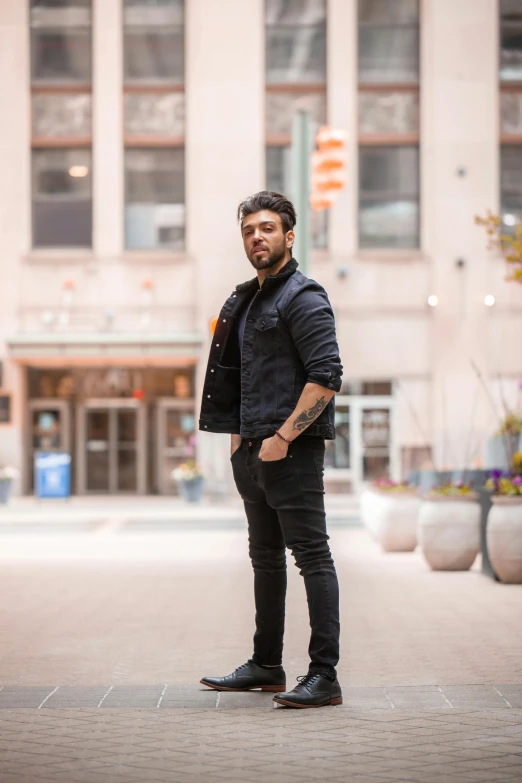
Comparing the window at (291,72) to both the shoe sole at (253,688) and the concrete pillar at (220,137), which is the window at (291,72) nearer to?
the concrete pillar at (220,137)

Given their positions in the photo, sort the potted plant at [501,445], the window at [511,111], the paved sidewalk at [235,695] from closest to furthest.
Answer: the paved sidewalk at [235,695] → the potted plant at [501,445] → the window at [511,111]

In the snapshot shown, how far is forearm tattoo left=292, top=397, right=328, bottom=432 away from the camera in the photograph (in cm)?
568

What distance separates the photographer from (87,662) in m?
7.13

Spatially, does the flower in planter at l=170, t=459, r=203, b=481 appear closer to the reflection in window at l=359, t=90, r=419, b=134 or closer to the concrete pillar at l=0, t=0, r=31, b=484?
the concrete pillar at l=0, t=0, r=31, b=484

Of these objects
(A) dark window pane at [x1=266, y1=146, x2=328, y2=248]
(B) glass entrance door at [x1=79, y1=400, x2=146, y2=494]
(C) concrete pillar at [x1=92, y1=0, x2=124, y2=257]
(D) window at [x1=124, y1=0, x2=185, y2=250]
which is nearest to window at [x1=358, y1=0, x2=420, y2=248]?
(A) dark window pane at [x1=266, y1=146, x2=328, y2=248]

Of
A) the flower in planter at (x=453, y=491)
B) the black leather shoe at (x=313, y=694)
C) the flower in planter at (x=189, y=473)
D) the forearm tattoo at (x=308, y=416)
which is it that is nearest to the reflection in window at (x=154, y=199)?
the flower in planter at (x=189, y=473)

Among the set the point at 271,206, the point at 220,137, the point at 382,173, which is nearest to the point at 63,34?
the point at 220,137

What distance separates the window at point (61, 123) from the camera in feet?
102

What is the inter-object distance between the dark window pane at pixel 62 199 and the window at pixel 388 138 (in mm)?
6421

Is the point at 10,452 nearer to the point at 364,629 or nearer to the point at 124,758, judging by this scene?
the point at 364,629

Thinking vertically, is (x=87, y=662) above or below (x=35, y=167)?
below

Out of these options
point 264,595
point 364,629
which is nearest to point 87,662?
point 264,595

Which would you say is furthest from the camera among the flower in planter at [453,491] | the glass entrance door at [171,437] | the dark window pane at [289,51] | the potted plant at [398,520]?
the glass entrance door at [171,437]

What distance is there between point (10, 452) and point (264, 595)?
2520cm
